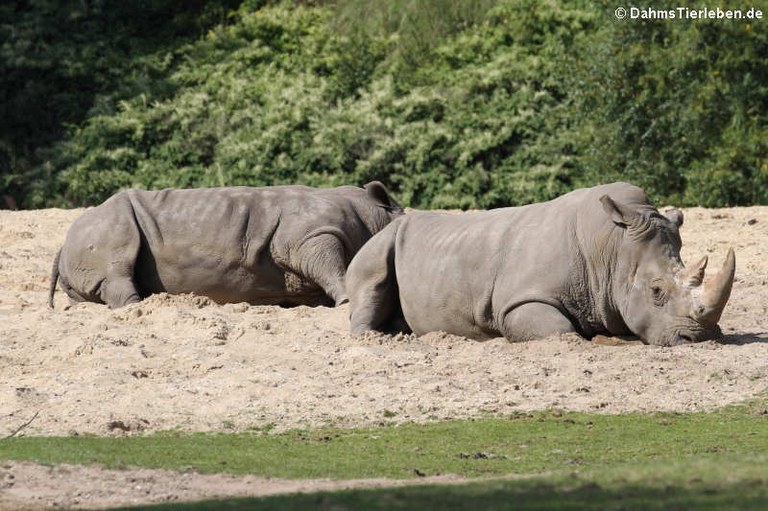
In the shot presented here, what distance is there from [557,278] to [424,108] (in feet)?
41.3

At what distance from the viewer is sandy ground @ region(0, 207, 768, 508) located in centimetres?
910

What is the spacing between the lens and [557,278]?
436 inches

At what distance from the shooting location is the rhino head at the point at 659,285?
1059 centimetres

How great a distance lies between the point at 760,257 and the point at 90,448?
27.3 ft

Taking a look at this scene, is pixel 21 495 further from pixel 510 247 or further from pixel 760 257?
pixel 760 257

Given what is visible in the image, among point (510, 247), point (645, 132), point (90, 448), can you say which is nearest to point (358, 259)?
point (510, 247)

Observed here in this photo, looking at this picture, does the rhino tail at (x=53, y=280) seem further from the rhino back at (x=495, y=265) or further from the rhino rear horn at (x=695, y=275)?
the rhino rear horn at (x=695, y=275)

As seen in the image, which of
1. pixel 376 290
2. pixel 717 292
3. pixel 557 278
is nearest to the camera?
pixel 717 292

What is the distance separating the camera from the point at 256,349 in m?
11.2

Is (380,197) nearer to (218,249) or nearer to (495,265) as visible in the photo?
(218,249)

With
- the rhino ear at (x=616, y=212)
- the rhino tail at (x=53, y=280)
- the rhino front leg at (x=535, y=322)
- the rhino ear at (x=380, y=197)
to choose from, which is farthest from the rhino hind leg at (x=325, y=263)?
the rhino ear at (x=616, y=212)

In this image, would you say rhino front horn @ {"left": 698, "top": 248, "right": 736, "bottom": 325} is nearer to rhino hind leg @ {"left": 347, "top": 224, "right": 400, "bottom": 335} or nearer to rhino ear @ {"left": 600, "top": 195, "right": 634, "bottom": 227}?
rhino ear @ {"left": 600, "top": 195, "right": 634, "bottom": 227}

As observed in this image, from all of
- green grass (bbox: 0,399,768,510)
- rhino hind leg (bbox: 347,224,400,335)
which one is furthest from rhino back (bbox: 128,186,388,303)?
green grass (bbox: 0,399,768,510)

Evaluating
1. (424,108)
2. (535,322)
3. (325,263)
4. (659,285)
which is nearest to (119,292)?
(325,263)
